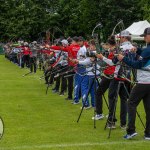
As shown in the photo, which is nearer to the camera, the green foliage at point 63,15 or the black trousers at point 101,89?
the black trousers at point 101,89

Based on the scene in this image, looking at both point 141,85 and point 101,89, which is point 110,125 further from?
point 141,85

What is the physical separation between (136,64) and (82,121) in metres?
3.48

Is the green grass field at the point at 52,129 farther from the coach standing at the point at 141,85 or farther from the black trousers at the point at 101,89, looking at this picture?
the black trousers at the point at 101,89

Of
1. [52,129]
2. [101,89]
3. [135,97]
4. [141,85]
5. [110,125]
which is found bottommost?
[52,129]

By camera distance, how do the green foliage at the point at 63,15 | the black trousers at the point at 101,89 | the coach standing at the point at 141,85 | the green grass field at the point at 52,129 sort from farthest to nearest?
the green foliage at the point at 63,15
the black trousers at the point at 101,89
the green grass field at the point at 52,129
the coach standing at the point at 141,85

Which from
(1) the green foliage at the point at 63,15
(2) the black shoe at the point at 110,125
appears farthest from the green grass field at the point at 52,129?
(1) the green foliage at the point at 63,15

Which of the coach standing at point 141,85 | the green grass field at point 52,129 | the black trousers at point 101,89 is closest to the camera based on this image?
the coach standing at point 141,85

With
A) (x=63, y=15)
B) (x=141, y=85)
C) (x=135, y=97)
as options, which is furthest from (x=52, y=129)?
(x=63, y=15)

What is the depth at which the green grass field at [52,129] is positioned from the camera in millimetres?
9656

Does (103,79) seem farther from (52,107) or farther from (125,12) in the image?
(125,12)

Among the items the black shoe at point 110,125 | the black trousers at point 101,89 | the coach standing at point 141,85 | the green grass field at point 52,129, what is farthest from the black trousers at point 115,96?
the coach standing at point 141,85

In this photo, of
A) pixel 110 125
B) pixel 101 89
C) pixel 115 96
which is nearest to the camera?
pixel 115 96

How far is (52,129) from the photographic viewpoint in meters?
11.4

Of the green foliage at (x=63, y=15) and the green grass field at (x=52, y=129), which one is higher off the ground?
the green foliage at (x=63, y=15)
